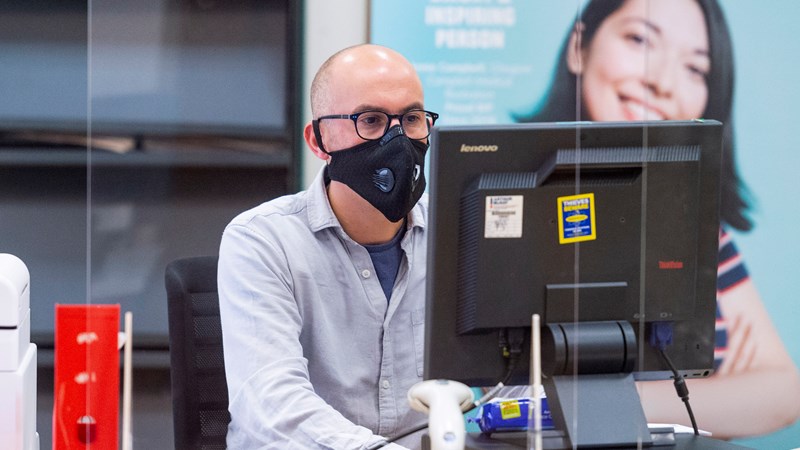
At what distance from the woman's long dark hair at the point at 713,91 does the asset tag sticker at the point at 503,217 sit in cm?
123

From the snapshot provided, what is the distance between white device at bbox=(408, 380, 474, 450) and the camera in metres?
1.29

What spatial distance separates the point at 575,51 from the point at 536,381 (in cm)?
151

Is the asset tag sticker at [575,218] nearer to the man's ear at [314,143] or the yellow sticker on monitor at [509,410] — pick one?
the yellow sticker on monitor at [509,410]

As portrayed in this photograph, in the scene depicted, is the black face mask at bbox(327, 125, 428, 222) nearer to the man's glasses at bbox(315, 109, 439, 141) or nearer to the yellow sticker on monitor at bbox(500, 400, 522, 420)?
the man's glasses at bbox(315, 109, 439, 141)

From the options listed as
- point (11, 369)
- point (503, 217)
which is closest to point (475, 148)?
point (503, 217)

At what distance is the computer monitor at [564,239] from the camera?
146 centimetres

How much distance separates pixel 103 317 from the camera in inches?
84.2

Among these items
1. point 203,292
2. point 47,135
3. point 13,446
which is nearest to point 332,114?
point 203,292

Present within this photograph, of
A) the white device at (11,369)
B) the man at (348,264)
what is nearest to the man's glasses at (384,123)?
the man at (348,264)

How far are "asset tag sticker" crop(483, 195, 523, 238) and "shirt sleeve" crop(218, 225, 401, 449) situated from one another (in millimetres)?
363

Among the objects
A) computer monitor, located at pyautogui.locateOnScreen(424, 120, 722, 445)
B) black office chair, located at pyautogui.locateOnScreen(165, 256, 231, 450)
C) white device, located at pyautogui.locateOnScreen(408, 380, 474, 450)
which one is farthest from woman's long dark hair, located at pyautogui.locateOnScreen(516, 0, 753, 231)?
white device, located at pyautogui.locateOnScreen(408, 380, 474, 450)

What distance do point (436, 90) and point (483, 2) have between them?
0.25 metres

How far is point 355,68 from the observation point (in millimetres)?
1905

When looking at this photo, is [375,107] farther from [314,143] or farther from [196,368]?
[196,368]
